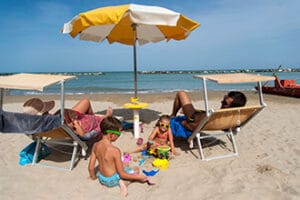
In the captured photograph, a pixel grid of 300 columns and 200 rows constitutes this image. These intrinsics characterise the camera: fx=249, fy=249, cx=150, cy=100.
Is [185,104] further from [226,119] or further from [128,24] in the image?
[128,24]

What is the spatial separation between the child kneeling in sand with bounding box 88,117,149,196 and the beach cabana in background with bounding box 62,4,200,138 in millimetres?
1543

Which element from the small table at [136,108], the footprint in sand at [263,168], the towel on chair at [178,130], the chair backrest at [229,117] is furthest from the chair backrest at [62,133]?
the footprint in sand at [263,168]

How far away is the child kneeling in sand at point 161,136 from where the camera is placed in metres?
3.92

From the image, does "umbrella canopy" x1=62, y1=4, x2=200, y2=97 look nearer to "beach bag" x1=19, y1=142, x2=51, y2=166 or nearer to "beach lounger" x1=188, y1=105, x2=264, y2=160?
"beach lounger" x1=188, y1=105, x2=264, y2=160

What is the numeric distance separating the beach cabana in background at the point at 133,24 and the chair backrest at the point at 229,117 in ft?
4.37

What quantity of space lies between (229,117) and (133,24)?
2.60 m

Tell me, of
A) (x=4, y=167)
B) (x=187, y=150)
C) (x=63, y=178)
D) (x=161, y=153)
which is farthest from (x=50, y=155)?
(x=187, y=150)

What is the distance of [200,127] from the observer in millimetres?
3547

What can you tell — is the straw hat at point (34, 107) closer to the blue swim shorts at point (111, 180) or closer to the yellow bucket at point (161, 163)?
the blue swim shorts at point (111, 180)

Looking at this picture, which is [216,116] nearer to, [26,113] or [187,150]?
[187,150]

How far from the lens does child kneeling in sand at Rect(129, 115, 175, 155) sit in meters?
3.92

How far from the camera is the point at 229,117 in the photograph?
365cm

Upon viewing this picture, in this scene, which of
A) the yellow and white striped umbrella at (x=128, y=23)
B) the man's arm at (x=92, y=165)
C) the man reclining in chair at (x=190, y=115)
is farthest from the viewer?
the man reclining in chair at (x=190, y=115)

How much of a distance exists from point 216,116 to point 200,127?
272 millimetres
